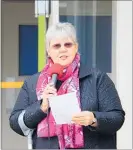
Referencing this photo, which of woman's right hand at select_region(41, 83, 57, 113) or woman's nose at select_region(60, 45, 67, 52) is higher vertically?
woman's nose at select_region(60, 45, 67, 52)

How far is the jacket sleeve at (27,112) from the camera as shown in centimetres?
197

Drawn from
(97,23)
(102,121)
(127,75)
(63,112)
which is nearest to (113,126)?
(102,121)

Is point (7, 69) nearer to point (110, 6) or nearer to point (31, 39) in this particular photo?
point (31, 39)

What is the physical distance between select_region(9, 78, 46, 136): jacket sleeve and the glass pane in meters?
1.93

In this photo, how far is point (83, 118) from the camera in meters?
1.85

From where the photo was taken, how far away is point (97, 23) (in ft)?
13.2

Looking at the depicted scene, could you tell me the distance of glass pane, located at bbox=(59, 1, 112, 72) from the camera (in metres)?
3.97

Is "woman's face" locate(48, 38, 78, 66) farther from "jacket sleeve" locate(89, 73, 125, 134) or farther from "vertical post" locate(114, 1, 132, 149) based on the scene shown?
"vertical post" locate(114, 1, 132, 149)

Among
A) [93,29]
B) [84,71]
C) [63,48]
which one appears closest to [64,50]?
[63,48]

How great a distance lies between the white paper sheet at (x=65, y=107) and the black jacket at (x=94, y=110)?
3.2 inches

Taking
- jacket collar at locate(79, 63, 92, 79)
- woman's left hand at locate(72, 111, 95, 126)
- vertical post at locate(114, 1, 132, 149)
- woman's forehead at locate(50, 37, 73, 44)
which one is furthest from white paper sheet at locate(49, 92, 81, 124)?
vertical post at locate(114, 1, 132, 149)

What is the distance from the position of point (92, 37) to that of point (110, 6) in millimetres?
329

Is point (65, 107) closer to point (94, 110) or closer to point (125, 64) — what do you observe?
point (94, 110)

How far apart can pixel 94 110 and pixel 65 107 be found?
0.16 metres
